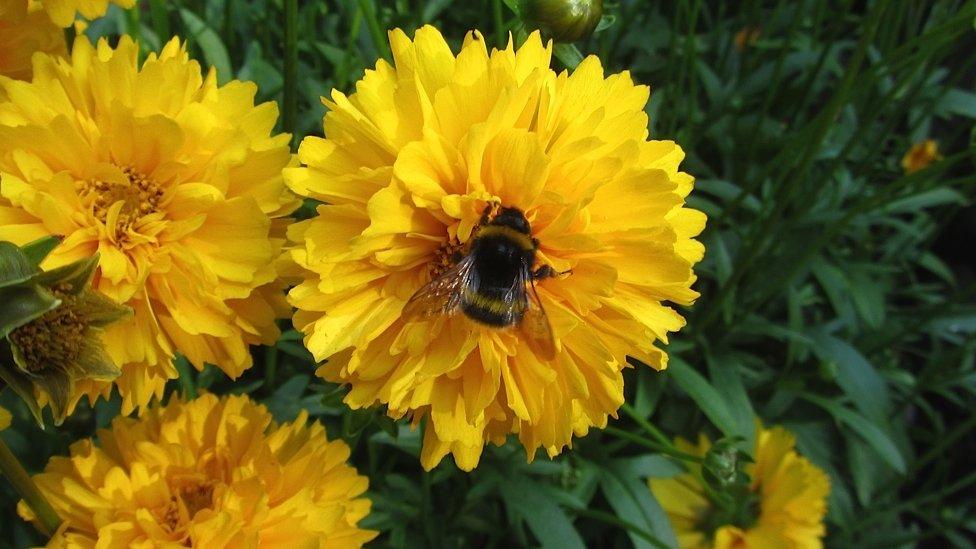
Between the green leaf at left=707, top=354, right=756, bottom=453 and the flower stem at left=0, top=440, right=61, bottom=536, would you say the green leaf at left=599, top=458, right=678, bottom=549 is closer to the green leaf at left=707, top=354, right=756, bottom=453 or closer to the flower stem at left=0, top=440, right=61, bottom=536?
the green leaf at left=707, top=354, right=756, bottom=453

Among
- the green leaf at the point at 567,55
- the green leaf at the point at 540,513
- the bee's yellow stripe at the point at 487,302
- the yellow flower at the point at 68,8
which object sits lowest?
the green leaf at the point at 540,513

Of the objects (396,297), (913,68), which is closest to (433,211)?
(396,297)

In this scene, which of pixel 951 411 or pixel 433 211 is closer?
pixel 433 211

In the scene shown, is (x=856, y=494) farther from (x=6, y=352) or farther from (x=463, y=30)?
(x=6, y=352)

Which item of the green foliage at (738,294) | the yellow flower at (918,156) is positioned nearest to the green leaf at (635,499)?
the green foliage at (738,294)

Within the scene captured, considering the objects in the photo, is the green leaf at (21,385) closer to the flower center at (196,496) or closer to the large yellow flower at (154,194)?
the large yellow flower at (154,194)

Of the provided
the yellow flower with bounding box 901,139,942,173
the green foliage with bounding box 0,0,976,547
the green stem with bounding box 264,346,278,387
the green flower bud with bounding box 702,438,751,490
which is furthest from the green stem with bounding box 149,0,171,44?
the yellow flower with bounding box 901,139,942,173
